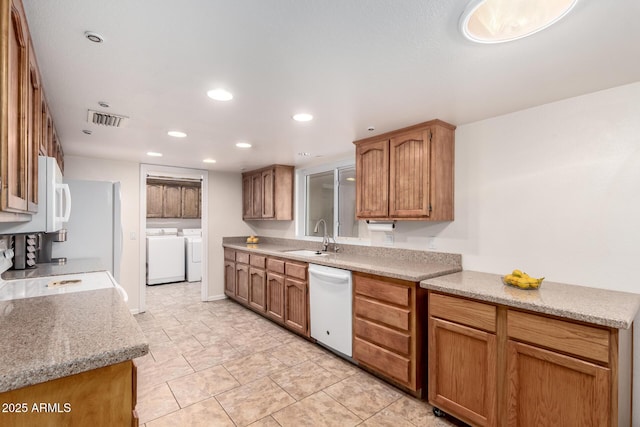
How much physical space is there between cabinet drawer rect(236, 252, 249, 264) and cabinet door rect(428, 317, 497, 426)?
2.92 meters

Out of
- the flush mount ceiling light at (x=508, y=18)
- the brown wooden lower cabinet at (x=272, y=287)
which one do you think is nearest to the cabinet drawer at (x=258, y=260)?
the brown wooden lower cabinet at (x=272, y=287)

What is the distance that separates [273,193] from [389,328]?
2.67 meters

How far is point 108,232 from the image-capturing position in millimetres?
3166

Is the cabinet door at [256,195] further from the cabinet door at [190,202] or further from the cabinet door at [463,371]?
the cabinet door at [463,371]

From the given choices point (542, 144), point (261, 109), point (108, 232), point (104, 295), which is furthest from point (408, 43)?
A: point (108, 232)

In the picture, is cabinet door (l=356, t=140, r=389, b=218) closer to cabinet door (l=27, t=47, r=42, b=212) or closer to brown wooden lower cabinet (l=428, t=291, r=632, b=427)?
brown wooden lower cabinet (l=428, t=291, r=632, b=427)

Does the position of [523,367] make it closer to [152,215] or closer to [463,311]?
[463,311]

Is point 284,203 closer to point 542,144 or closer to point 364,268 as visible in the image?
point 364,268

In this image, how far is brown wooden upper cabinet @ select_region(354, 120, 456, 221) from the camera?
2.46 m

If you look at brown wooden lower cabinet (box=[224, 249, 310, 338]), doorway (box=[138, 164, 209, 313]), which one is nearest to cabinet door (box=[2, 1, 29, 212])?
brown wooden lower cabinet (box=[224, 249, 310, 338])

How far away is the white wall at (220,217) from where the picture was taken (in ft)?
16.3

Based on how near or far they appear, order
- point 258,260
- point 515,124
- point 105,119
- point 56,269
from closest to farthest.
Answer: point 515,124 → point 105,119 → point 56,269 → point 258,260

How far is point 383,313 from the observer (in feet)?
7.95

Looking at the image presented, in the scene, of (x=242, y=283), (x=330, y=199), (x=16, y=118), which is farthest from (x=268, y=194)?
(x=16, y=118)
